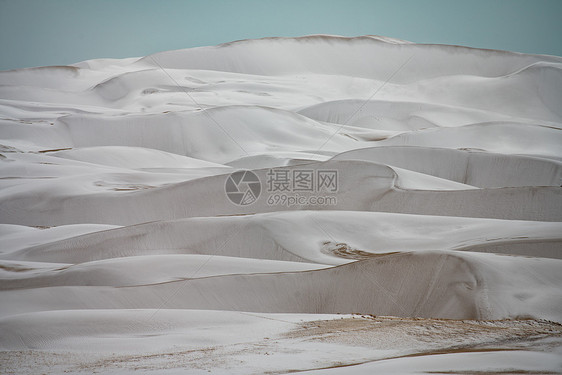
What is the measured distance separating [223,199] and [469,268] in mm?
1299

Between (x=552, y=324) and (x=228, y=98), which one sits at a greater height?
(x=228, y=98)

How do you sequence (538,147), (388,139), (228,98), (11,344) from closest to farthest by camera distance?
(11,344)
(538,147)
(388,139)
(228,98)

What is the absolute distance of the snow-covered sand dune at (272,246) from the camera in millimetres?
1064

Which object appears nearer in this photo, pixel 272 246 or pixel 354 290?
pixel 354 290

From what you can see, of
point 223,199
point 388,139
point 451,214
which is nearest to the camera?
point 451,214

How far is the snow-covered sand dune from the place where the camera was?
3.49 feet

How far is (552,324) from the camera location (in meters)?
1.21

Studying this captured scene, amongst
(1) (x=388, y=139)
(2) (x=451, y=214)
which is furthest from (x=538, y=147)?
(2) (x=451, y=214)

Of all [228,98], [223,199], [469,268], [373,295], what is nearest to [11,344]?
[373,295]

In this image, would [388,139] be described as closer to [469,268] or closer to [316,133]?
[316,133]

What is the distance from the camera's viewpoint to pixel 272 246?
2010mm

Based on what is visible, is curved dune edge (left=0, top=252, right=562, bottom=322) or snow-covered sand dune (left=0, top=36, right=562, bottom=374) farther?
curved dune edge (left=0, top=252, right=562, bottom=322)

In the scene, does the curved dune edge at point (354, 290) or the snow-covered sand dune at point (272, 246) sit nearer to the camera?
the snow-covered sand dune at point (272, 246)

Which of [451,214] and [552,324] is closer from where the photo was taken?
[552,324]
